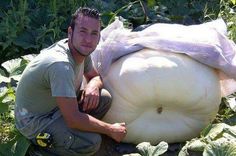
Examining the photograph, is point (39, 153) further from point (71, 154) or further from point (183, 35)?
point (183, 35)

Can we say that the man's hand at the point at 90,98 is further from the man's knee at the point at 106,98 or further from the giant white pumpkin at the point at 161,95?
the giant white pumpkin at the point at 161,95

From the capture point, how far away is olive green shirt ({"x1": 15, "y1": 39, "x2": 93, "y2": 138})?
2.98m

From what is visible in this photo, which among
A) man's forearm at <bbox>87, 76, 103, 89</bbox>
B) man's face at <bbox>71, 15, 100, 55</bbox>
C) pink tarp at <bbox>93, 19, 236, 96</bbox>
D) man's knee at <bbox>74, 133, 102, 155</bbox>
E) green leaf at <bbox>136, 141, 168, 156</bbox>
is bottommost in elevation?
man's knee at <bbox>74, 133, 102, 155</bbox>

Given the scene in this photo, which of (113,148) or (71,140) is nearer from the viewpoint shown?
(71,140)

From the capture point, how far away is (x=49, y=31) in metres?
4.57

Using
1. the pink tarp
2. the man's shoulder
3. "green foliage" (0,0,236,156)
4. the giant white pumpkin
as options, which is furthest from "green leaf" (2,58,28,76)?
the man's shoulder

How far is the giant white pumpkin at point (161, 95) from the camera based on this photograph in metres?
3.39

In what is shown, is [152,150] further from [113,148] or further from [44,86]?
[44,86]

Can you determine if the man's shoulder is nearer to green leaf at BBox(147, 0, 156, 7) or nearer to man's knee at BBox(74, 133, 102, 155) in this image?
man's knee at BBox(74, 133, 102, 155)

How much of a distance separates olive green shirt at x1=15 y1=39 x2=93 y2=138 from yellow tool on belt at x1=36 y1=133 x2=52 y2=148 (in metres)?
0.04

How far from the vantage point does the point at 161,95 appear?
339cm

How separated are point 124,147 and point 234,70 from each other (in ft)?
2.83

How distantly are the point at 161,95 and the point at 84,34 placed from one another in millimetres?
635

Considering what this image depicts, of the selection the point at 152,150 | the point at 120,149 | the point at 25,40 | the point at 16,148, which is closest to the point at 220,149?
the point at 152,150
